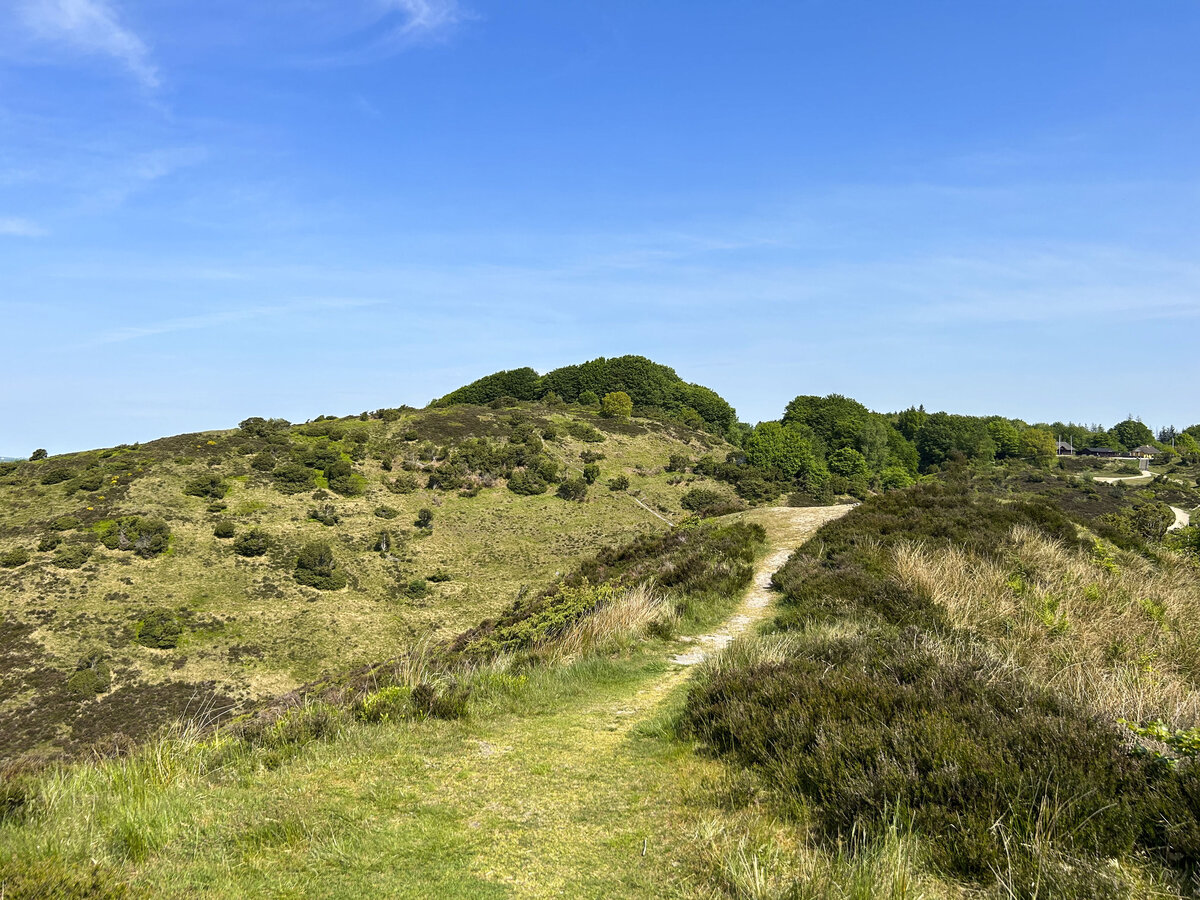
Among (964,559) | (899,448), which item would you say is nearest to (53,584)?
(964,559)

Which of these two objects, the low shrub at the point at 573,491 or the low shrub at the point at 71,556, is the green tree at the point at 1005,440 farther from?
the low shrub at the point at 71,556

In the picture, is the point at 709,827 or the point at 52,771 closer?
the point at 709,827

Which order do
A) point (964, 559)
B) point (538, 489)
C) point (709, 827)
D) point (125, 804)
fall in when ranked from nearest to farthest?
point (709, 827)
point (125, 804)
point (964, 559)
point (538, 489)

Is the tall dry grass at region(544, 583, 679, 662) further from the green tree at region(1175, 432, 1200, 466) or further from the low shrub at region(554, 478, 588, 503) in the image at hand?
the green tree at region(1175, 432, 1200, 466)

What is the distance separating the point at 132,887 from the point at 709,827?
3625 mm

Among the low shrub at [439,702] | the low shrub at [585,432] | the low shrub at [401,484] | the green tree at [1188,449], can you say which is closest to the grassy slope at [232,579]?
the low shrub at [401,484]

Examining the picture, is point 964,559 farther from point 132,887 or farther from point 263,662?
point 263,662

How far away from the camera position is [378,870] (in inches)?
170

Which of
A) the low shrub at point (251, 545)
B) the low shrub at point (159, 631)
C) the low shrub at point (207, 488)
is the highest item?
the low shrub at point (207, 488)

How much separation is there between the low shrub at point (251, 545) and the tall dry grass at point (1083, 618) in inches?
1495

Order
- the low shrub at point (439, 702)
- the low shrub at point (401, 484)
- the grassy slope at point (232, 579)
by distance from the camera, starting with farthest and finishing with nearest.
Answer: the low shrub at point (401, 484), the grassy slope at point (232, 579), the low shrub at point (439, 702)

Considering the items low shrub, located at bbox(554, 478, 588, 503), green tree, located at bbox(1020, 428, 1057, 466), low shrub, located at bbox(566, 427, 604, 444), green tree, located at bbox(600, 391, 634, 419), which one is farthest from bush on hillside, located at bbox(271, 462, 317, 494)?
green tree, located at bbox(1020, 428, 1057, 466)

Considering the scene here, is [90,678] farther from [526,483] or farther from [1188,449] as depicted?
[1188,449]

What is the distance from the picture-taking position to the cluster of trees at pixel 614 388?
102875mm
